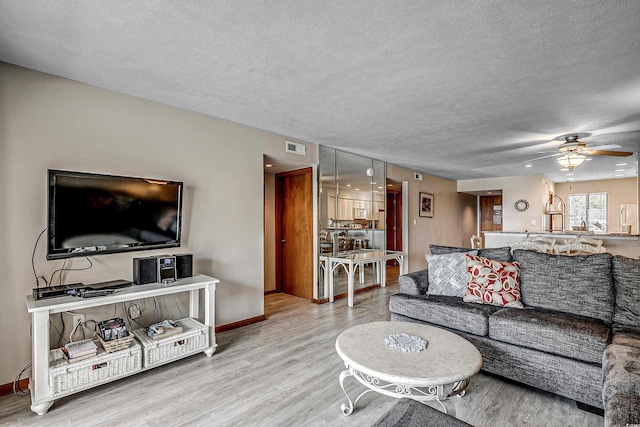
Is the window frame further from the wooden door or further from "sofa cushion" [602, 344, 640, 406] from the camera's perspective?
"sofa cushion" [602, 344, 640, 406]

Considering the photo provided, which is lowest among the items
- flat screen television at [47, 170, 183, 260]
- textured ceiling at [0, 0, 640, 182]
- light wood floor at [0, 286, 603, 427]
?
light wood floor at [0, 286, 603, 427]

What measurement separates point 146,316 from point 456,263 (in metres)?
3.04

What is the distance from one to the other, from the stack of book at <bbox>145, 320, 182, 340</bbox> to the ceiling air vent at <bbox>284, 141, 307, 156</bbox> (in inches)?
97.0

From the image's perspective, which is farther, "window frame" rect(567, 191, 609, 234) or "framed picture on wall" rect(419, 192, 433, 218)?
"window frame" rect(567, 191, 609, 234)

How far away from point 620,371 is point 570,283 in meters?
1.11

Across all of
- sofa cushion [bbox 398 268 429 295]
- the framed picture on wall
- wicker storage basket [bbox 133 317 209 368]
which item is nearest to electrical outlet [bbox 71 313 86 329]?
wicker storage basket [bbox 133 317 209 368]

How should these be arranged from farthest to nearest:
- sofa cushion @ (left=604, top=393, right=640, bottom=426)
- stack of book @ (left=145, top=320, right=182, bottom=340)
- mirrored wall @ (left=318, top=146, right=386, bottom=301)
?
mirrored wall @ (left=318, top=146, right=386, bottom=301)
stack of book @ (left=145, top=320, right=182, bottom=340)
sofa cushion @ (left=604, top=393, right=640, bottom=426)

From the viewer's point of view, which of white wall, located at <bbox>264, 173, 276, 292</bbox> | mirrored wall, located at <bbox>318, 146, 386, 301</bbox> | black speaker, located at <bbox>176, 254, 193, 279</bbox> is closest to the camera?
black speaker, located at <bbox>176, 254, 193, 279</bbox>

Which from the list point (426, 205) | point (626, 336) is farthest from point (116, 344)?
point (426, 205)

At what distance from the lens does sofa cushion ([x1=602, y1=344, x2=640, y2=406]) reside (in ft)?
4.92

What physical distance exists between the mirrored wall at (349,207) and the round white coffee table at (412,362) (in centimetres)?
267

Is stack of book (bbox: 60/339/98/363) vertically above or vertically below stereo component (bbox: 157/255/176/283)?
below

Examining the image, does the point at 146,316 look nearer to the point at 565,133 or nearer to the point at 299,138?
the point at 299,138

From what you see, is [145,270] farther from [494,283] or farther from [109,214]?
[494,283]
